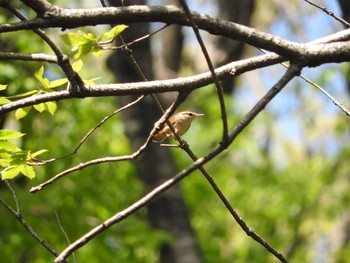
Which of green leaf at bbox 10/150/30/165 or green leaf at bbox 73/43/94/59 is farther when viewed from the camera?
green leaf at bbox 10/150/30/165

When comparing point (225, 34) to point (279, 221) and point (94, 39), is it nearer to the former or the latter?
point (94, 39)

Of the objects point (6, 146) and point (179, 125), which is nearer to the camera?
point (6, 146)

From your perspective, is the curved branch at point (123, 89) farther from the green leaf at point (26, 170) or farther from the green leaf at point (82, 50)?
the green leaf at point (26, 170)

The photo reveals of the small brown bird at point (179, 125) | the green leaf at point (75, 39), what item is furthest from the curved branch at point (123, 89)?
the small brown bird at point (179, 125)

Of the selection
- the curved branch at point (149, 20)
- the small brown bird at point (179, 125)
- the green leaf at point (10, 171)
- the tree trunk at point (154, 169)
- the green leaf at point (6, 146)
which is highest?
the tree trunk at point (154, 169)

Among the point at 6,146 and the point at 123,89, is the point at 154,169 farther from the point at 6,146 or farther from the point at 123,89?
the point at 123,89

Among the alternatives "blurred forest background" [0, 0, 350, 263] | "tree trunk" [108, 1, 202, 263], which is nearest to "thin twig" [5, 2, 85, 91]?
"blurred forest background" [0, 0, 350, 263]

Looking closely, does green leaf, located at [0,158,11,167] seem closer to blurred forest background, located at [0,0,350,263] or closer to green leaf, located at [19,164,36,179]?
green leaf, located at [19,164,36,179]

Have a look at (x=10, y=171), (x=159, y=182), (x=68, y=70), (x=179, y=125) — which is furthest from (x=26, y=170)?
(x=159, y=182)

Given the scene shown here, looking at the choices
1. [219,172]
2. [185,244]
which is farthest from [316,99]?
[185,244]
